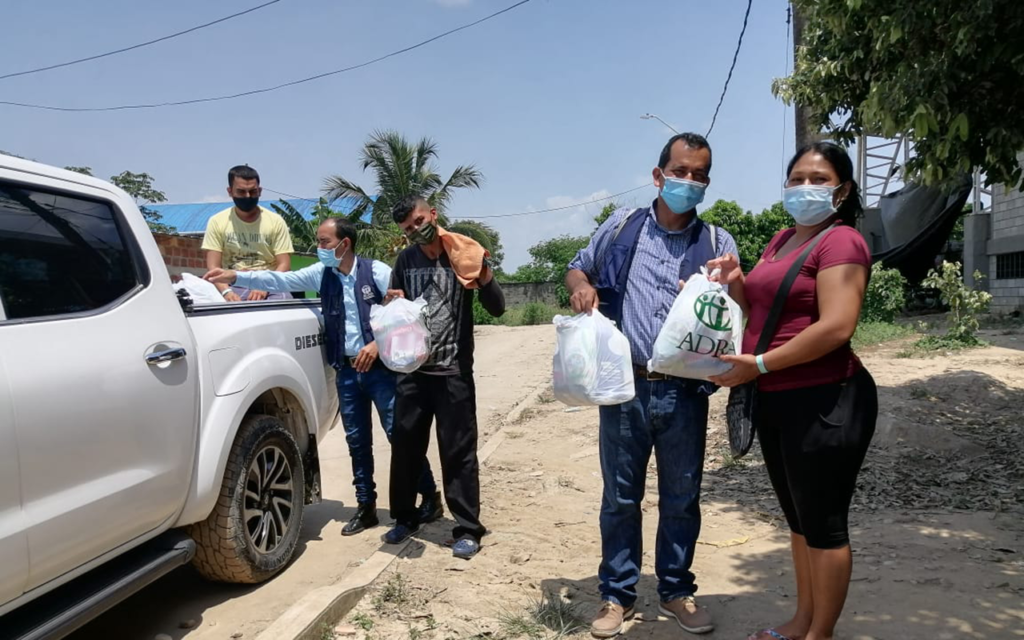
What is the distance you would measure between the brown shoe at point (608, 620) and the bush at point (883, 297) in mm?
13189

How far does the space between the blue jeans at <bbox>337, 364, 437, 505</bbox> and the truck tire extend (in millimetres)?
498

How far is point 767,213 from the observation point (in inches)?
938

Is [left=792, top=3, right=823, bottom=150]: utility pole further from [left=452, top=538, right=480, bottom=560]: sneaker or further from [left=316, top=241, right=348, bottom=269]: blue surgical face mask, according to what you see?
[left=452, top=538, right=480, bottom=560]: sneaker

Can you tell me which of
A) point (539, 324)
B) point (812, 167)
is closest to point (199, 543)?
point (812, 167)

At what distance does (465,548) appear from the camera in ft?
13.6

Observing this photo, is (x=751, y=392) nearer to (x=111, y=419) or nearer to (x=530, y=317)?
(x=111, y=419)

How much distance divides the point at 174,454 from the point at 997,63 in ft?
16.5

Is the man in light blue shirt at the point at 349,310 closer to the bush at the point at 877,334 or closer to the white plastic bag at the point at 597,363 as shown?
the white plastic bag at the point at 597,363

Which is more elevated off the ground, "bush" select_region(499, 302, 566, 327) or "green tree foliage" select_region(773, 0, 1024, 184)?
"green tree foliage" select_region(773, 0, 1024, 184)

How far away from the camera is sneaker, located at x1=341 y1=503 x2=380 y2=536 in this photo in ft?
15.3

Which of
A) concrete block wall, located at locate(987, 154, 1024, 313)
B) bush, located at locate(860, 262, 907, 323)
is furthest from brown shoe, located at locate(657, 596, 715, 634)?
concrete block wall, located at locate(987, 154, 1024, 313)

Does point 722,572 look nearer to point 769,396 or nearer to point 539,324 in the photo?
point 769,396

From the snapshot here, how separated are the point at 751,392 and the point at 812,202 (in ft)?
2.51

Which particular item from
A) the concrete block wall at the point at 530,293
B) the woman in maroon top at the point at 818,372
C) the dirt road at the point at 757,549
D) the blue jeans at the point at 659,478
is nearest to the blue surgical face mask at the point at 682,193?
the woman in maroon top at the point at 818,372
